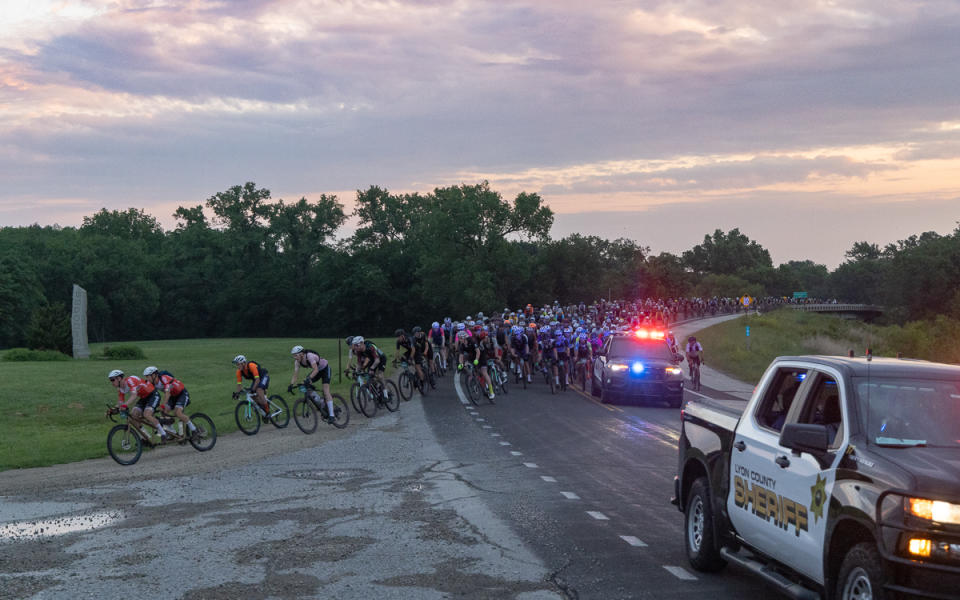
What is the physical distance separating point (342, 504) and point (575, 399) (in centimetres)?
1862

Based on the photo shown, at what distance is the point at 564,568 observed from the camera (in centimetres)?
869

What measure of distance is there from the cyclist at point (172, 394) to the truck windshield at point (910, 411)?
1463cm

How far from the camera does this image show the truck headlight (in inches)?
213

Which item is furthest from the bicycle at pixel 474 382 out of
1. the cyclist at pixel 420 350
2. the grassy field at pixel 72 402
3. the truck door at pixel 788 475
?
the truck door at pixel 788 475

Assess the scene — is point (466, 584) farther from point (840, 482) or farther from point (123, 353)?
point (123, 353)

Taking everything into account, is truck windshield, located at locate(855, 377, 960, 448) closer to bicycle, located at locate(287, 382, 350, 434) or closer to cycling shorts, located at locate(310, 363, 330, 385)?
bicycle, located at locate(287, 382, 350, 434)

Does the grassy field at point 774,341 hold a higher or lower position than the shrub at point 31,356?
lower

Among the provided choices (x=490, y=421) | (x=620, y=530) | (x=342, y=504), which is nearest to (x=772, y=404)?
(x=620, y=530)

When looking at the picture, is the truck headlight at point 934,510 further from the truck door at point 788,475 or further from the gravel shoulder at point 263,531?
the gravel shoulder at point 263,531

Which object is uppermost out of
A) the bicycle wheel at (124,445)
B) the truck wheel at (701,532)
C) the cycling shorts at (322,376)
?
the cycling shorts at (322,376)

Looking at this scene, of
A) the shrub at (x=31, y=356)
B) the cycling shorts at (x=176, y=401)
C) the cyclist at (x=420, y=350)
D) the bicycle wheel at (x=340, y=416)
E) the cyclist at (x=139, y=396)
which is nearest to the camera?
the cyclist at (x=139, y=396)

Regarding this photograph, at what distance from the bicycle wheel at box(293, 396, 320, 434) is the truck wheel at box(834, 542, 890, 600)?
53.9ft

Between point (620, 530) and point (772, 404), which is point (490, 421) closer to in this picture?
point (620, 530)

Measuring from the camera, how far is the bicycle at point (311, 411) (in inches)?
850
